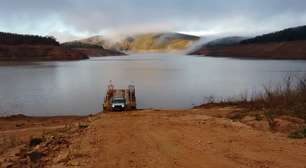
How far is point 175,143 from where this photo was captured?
27.5 feet

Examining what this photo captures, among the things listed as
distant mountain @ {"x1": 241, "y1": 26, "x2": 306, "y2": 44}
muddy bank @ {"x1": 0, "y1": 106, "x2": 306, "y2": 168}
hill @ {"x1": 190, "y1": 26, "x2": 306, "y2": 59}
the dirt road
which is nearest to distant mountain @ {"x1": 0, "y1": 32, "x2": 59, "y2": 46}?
hill @ {"x1": 190, "y1": 26, "x2": 306, "y2": 59}

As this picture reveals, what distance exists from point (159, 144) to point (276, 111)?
4.98 meters

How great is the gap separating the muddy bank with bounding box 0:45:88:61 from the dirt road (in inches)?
4153

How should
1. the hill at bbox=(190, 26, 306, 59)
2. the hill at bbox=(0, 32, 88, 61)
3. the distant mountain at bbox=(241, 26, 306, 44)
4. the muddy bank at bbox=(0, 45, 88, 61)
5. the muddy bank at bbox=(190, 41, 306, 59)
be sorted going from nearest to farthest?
the muddy bank at bbox=(0, 45, 88, 61), the muddy bank at bbox=(190, 41, 306, 59), the hill at bbox=(0, 32, 88, 61), the hill at bbox=(190, 26, 306, 59), the distant mountain at bbox=(241, 26, 306, 44)

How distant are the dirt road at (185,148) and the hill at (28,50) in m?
104

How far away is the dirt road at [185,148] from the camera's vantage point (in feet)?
22.6

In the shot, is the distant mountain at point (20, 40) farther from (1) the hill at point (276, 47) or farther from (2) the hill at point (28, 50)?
(1) the hill at point (276, 47)

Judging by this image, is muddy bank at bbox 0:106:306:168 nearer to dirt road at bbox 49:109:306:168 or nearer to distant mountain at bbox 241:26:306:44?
dirt road at bbox 49:109:306:168

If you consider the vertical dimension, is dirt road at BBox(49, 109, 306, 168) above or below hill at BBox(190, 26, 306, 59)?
below

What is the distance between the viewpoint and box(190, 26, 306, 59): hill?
114 metres

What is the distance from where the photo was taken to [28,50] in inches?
4744

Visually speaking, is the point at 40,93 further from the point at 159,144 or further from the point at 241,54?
the point at 241,54

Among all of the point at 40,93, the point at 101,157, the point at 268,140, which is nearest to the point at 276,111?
the point at 268,140

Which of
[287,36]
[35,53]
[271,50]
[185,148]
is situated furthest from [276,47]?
[185,148]
